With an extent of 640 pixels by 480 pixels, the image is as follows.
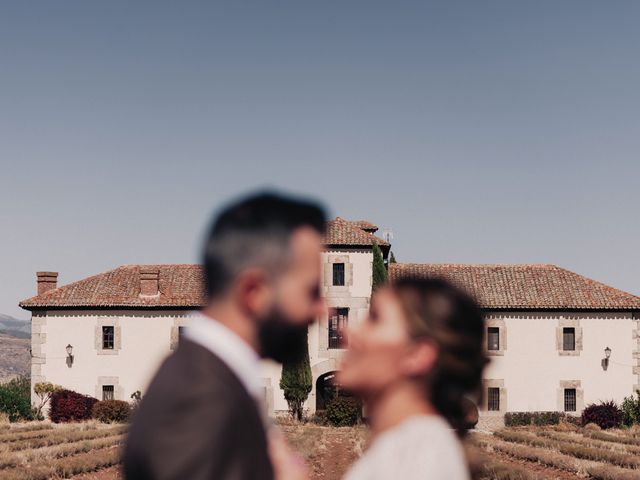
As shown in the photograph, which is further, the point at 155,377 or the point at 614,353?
the point at 614,353

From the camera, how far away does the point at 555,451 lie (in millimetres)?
20328

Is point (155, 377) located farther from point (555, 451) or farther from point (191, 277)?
point (191, 277)

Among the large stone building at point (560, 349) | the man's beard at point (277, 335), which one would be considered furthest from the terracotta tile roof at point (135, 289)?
the man's beard at point (277, 335)

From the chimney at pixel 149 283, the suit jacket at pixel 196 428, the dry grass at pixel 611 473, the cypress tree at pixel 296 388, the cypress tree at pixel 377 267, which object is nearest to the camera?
the suit jacket at pixel 196 428

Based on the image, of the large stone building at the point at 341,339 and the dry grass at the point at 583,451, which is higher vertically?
the large stone building at the point at 341,339

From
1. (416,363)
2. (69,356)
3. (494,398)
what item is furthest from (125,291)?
(416,363)

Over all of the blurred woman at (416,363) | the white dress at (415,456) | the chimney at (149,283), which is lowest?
the white dress at (415,456)

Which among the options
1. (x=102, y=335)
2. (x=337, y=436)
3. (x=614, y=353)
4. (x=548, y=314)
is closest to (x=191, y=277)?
(x=102, y=335)

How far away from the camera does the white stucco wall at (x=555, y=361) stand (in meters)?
32.0

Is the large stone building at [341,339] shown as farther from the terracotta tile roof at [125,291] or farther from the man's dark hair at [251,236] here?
the man's dark hair at [251,236]

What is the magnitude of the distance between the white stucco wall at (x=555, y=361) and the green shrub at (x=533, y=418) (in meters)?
0.41

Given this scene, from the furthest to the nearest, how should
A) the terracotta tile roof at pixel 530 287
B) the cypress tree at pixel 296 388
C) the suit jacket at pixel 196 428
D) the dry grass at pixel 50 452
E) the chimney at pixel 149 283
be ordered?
the chimney at pixel 149 283 → the terracotta tile roof at pixel 530 287 → the cypress tree at pixel 296 388 → the dry grass at pixel 50 452 → the suit jacket at pixel 196 428

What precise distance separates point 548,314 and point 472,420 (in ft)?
103

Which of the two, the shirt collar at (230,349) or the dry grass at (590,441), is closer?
the shirt collar at (230,349)
